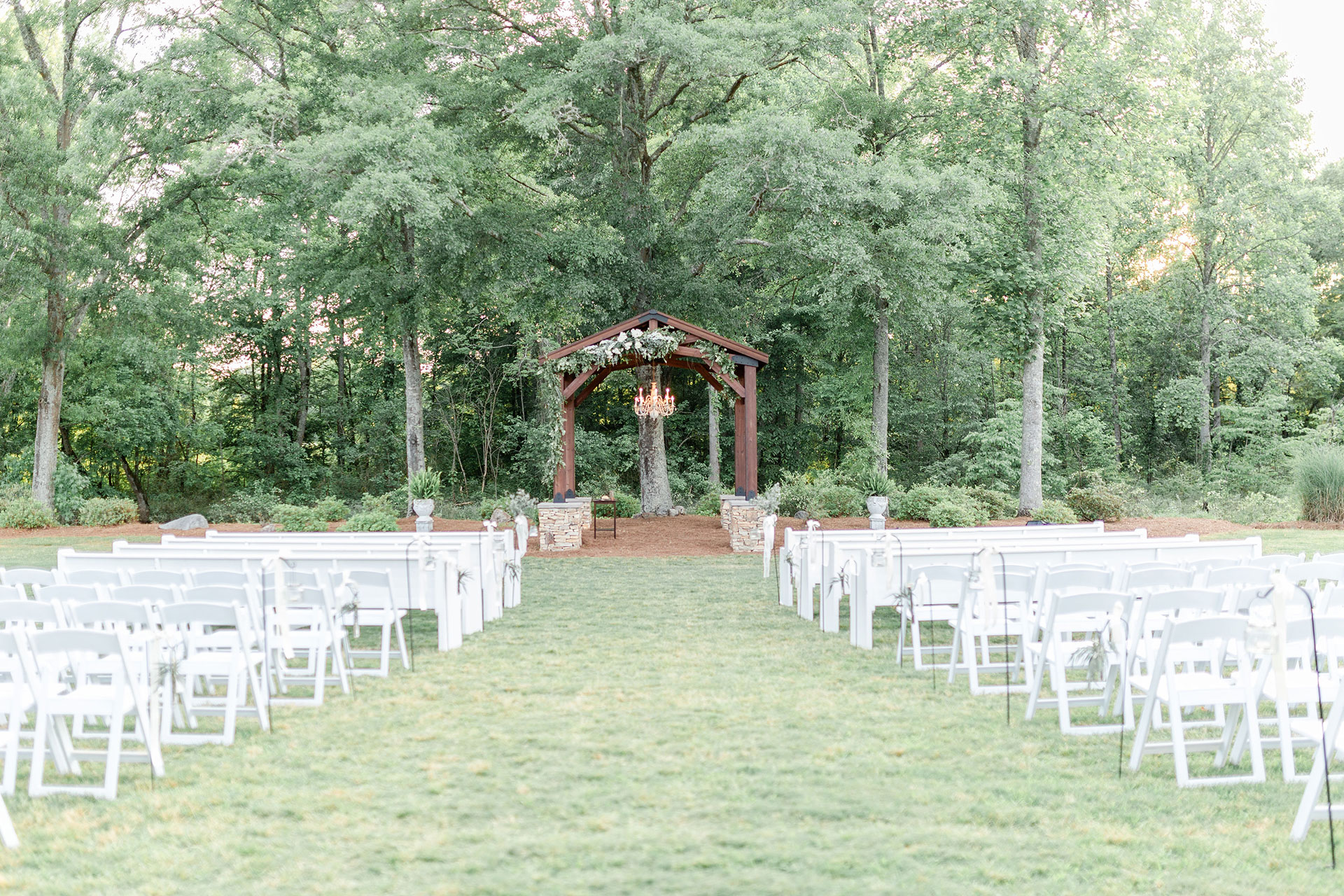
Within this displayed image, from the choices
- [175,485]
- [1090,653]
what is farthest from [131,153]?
[1090,653]

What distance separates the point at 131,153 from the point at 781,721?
2059 centimetres

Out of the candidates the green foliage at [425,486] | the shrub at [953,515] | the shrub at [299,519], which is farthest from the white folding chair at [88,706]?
the shrub at [953,515]

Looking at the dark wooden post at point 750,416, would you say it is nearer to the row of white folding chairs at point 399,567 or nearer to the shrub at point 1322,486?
the row of white folding chairs at point 399,567

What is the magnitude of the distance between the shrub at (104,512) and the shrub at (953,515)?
15.8 metres

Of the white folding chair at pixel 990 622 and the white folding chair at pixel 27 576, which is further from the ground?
the white folding chair at pixel 27 576

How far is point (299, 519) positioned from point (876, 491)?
1004 centimetres

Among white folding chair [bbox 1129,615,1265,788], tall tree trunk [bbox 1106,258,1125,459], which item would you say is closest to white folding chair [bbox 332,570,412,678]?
white folding chair [bbox 1129,615,1265,788]

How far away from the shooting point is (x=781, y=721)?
18.3 feet

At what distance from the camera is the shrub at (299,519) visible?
16.4 metres

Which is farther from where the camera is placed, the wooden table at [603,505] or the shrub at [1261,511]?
the shrub at [1261,511]

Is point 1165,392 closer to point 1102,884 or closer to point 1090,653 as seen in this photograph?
point 1090,653

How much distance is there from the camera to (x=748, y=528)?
1552cm

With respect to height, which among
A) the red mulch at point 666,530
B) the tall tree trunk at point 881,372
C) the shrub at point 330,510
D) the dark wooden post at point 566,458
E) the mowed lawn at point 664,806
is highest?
the tall tree trunk at point 881,372

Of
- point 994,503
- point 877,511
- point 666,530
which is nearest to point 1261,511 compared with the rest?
point 994,503
